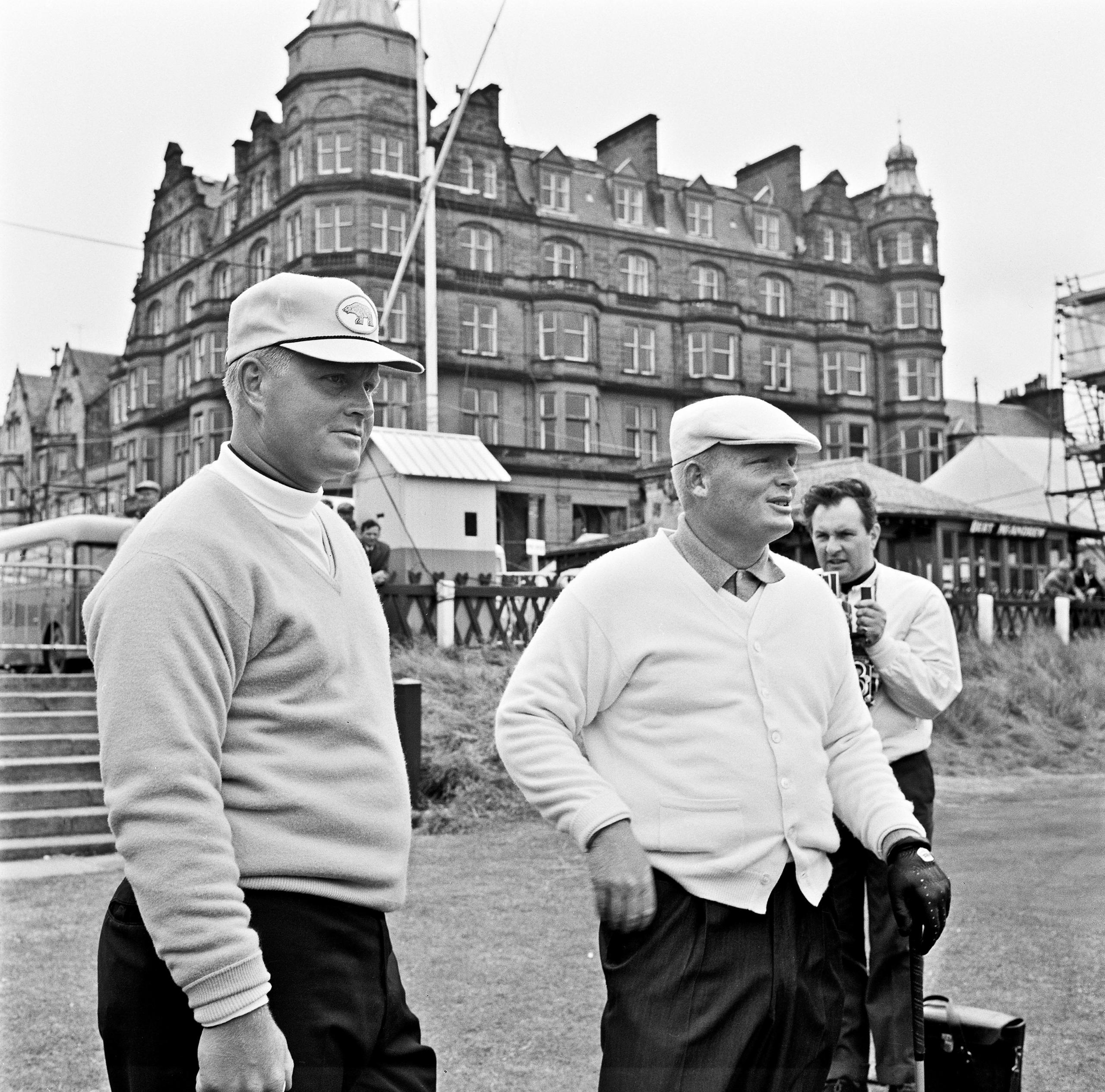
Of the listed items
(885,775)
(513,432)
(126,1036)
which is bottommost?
(126,1036)

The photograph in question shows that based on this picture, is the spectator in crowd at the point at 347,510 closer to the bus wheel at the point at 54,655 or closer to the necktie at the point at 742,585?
the bus wheel at the point at 54,655

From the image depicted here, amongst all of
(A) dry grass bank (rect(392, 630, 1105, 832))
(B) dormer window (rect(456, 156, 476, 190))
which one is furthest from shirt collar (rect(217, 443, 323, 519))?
(B) dormer window (rect(456, 156, 476, 190))

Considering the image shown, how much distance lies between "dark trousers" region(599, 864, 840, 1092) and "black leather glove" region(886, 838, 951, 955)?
238 millimetres

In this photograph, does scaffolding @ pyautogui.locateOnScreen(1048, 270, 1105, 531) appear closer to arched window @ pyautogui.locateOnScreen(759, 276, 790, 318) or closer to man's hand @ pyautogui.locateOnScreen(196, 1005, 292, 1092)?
arched window @ pyautogui.locateOnScreen(759, 276, 790, 318)

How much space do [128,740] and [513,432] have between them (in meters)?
42.5

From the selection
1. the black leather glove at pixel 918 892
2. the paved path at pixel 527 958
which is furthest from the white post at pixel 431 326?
the black leather glove at pixel 918 892

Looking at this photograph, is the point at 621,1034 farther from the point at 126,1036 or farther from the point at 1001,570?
the point at 1001,570

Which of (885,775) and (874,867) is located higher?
(885,775)

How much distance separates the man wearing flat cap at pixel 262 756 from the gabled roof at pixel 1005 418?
61.5 metres

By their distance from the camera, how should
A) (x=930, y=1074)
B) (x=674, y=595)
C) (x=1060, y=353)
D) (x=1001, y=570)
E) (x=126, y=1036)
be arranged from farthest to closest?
1. (x=1060, y=353)
2. (x=1001, y=570)
3. (x=930, y=1074)
4. (x=674, y=595)
5. (x=126, y=1036)

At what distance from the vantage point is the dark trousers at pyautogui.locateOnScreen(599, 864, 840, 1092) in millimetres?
2797

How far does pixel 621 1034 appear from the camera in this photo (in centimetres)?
287

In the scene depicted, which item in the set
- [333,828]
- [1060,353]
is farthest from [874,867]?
[1060,353]

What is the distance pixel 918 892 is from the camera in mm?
2949
